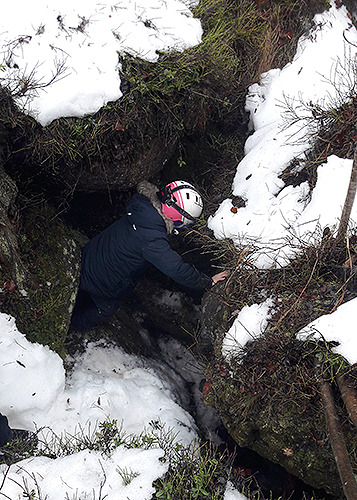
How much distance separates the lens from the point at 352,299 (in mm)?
2893

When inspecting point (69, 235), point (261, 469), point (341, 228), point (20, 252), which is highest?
point (341, 228)

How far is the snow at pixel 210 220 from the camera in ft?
9.25

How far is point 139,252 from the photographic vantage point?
3.91 m

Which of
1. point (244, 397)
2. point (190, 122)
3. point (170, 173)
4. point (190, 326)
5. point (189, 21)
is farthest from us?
point (190, 326)

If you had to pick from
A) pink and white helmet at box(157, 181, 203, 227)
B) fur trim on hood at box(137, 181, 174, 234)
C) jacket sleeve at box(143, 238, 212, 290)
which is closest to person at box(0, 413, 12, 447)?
jacket sleeve at box(143, 238, 212, 290)

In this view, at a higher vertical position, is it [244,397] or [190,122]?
[190,122]

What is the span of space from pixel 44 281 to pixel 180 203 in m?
1.54

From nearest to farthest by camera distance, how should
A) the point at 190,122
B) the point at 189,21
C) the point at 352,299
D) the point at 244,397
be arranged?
the point at 352,299 < the point at 244,397 < the point at 189,21 < the point at 190,122

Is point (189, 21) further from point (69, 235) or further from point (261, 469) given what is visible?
point (261, 469)

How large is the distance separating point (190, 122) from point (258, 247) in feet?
5.29

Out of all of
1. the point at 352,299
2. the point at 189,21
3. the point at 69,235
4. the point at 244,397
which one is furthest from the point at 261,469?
the point at 189,21

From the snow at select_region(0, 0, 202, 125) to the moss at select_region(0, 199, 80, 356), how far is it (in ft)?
3.56

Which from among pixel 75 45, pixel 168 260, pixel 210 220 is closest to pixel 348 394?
pixel 168 260

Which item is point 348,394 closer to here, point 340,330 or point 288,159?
point 340,330
